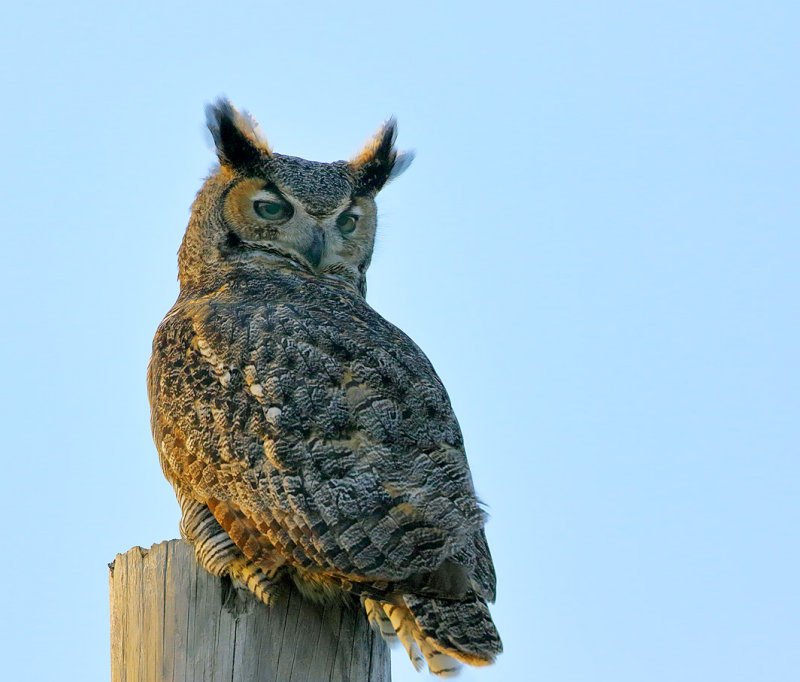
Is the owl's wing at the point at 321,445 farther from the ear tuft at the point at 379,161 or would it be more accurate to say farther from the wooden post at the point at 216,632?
the ear tuft at the point at 379,161

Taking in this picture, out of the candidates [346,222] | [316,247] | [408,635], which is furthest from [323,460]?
[346,222]

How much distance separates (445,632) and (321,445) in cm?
77

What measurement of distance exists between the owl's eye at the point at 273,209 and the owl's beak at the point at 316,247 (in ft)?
0.56

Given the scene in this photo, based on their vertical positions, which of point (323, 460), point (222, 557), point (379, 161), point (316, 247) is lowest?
point (222, 557)

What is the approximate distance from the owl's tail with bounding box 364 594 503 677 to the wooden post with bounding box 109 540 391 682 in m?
0.20

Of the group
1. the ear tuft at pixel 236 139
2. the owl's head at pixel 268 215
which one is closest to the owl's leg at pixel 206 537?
the owl's head at pixel 268 215

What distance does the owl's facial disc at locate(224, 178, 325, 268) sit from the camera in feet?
17.4

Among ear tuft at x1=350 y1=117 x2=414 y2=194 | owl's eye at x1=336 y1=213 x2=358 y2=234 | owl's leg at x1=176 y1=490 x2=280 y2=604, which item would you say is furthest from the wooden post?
ear tuft at x1=350 y1=117 x2=414 y2=194

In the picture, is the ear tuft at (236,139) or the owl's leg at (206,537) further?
the ear tuft at (236,139)

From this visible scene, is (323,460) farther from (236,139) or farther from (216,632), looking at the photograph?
(236,139)

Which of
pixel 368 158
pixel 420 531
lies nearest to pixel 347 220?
pixel 368 158

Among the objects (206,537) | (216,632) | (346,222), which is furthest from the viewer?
(346,222)

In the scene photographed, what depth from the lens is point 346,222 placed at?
18.1ft

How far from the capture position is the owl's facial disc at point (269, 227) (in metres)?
5.30
